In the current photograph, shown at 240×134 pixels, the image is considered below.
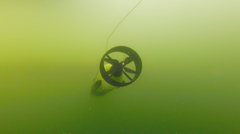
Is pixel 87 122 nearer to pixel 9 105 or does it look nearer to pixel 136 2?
pixel 9 105

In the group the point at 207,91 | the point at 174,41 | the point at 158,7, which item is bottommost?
the point at 207,91

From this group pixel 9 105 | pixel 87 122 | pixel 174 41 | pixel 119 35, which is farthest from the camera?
pixel 174 41

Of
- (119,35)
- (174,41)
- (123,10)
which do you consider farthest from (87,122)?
(174,41)

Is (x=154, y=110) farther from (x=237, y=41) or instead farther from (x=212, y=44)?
(x=237, y=41)

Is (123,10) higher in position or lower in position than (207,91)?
higher

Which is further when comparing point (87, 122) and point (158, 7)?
point (158, 7)

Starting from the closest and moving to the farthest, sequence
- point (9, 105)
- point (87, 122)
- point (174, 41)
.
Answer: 1. point (9, 105)
2. point (87, 122)
3. point (174, 41)
